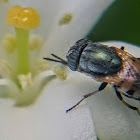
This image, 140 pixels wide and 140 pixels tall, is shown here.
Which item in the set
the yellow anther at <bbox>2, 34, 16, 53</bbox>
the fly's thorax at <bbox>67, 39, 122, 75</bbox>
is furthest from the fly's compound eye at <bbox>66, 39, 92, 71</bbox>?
the yellow anther at <bbox>2, 34, 16, 53</bbox>

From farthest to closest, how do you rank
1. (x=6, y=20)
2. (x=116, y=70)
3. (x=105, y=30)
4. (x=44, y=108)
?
(x=105, y=30), (x=6, y=20), (x=44, y=108), (x=116, y=70)

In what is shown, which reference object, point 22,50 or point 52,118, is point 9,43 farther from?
point 52,118

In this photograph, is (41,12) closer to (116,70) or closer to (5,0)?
(5,0)

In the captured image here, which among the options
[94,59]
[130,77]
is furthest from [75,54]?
[130,77]

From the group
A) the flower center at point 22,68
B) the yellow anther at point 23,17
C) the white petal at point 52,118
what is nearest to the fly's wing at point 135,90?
the white petal at point 52,118

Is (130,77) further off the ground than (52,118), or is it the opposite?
(130,77)

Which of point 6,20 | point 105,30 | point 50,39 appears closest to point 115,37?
point 105,30

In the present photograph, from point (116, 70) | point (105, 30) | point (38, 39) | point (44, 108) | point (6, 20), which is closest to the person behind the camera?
point (116, 70)
